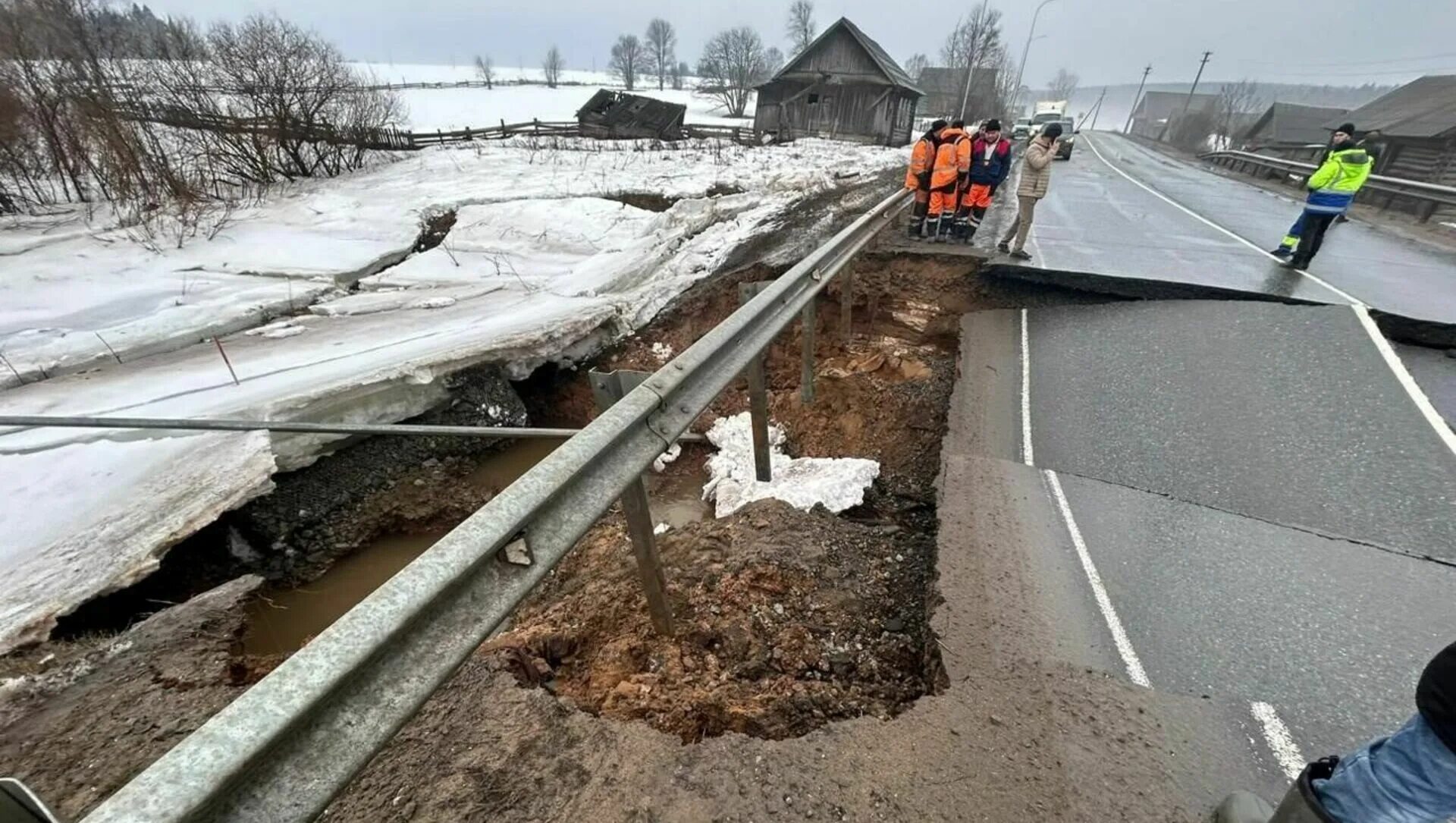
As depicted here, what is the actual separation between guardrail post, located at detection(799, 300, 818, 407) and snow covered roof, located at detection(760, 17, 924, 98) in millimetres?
28710

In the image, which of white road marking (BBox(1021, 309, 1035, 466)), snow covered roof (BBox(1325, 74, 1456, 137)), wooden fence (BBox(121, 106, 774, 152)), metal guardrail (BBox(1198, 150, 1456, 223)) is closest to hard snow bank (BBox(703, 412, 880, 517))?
white road marking (BBox(1021, 309, 1035, 466))

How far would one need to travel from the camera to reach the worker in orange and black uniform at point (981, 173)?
8.35 m

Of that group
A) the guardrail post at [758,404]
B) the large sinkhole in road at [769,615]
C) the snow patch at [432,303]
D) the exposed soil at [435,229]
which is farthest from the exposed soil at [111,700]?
the exposed soil at [435,229]

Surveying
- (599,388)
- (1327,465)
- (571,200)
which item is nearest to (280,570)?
(599,388)

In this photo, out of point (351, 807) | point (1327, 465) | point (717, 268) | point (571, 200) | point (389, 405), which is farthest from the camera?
point (571, 200)

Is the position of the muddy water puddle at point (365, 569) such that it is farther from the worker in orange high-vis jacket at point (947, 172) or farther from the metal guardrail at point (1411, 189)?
the metal guardrail at point (1411, 189)

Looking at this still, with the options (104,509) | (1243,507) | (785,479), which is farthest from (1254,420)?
(104,509)

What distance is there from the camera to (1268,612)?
2.62 meters

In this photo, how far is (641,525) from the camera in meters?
2.40

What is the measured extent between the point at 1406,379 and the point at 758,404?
4.75 m

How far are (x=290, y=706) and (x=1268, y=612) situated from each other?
3568 millimetres

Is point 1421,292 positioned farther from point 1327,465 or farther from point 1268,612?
point 1268,612

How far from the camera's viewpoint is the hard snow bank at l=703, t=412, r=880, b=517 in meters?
3.90

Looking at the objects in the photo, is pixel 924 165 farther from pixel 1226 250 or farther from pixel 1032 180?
pixel 1226 250
